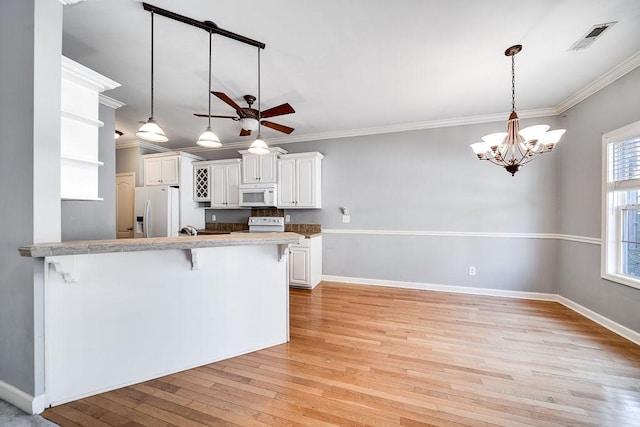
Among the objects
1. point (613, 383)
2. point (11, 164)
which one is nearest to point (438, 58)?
point (613, 383)

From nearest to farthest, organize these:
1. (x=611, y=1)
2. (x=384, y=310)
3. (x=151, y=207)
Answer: (x=611, y=1) → (x=384, y=310) → (x=151, y=207)

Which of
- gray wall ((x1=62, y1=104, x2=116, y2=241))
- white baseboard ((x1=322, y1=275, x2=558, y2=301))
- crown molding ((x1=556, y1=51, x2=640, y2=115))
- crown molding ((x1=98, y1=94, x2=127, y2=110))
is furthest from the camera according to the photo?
white baseboard ((x1=322, y1=275, x2=558, y2=301))

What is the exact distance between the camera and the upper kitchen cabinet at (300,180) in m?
4.08

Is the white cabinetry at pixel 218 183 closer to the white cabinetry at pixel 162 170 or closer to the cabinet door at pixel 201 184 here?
the cabinet door at pixel 201 184

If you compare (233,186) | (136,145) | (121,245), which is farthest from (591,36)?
(136,145)

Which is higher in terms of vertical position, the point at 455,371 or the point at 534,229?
the point at 534,229

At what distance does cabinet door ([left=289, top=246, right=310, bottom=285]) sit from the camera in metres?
3.78

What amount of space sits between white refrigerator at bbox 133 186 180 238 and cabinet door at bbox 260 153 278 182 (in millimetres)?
1720

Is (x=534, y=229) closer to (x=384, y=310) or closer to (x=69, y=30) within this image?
(x=384, y=310)

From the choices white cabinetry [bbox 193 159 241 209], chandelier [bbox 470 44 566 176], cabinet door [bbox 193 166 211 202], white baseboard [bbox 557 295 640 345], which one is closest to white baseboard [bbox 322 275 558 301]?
white baseboard [bbox 557 295 640 345]

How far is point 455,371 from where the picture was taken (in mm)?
1844

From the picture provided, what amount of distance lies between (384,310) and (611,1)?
3.24 m

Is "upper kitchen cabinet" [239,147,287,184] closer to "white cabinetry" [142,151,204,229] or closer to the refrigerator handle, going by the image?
"white cabinetry" [142,151,204,229]

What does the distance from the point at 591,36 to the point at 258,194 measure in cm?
422
